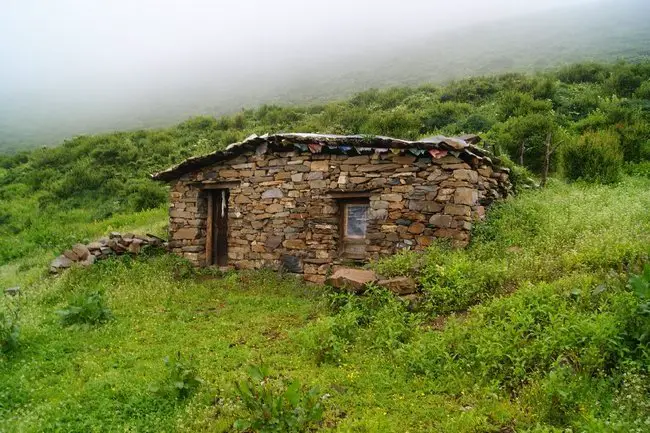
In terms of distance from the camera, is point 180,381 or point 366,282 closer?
point 180,381

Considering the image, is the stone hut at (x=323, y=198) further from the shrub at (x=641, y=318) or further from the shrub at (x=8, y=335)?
the shrub at (x=8, y=335)

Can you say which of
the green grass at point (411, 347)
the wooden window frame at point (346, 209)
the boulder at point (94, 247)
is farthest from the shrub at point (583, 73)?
the boulder at point (94, 247)

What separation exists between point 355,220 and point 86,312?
538 centimetres

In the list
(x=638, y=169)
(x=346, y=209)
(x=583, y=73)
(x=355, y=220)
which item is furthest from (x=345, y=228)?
(x=583, y=73)

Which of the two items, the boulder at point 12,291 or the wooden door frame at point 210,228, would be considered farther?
the wooden door frame at point 210,228

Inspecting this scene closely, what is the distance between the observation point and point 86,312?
24.9ft

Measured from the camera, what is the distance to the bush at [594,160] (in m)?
13.4

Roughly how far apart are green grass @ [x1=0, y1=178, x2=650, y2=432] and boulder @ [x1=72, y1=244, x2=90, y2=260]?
2009 millimetres

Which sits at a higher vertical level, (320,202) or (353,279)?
(320,202)

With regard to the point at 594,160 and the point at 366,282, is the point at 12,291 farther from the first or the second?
the point at 594,160

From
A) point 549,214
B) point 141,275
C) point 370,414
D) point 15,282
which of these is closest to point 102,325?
point 141,275

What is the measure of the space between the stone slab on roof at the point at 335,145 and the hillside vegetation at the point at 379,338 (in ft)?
5.02

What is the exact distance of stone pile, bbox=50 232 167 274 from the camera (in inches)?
444

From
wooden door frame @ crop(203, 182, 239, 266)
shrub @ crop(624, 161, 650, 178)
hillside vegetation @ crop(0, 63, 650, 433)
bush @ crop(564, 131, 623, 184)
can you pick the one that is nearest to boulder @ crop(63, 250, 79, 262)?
hillside vegetation @ crop(0, 63, 650, 433)
